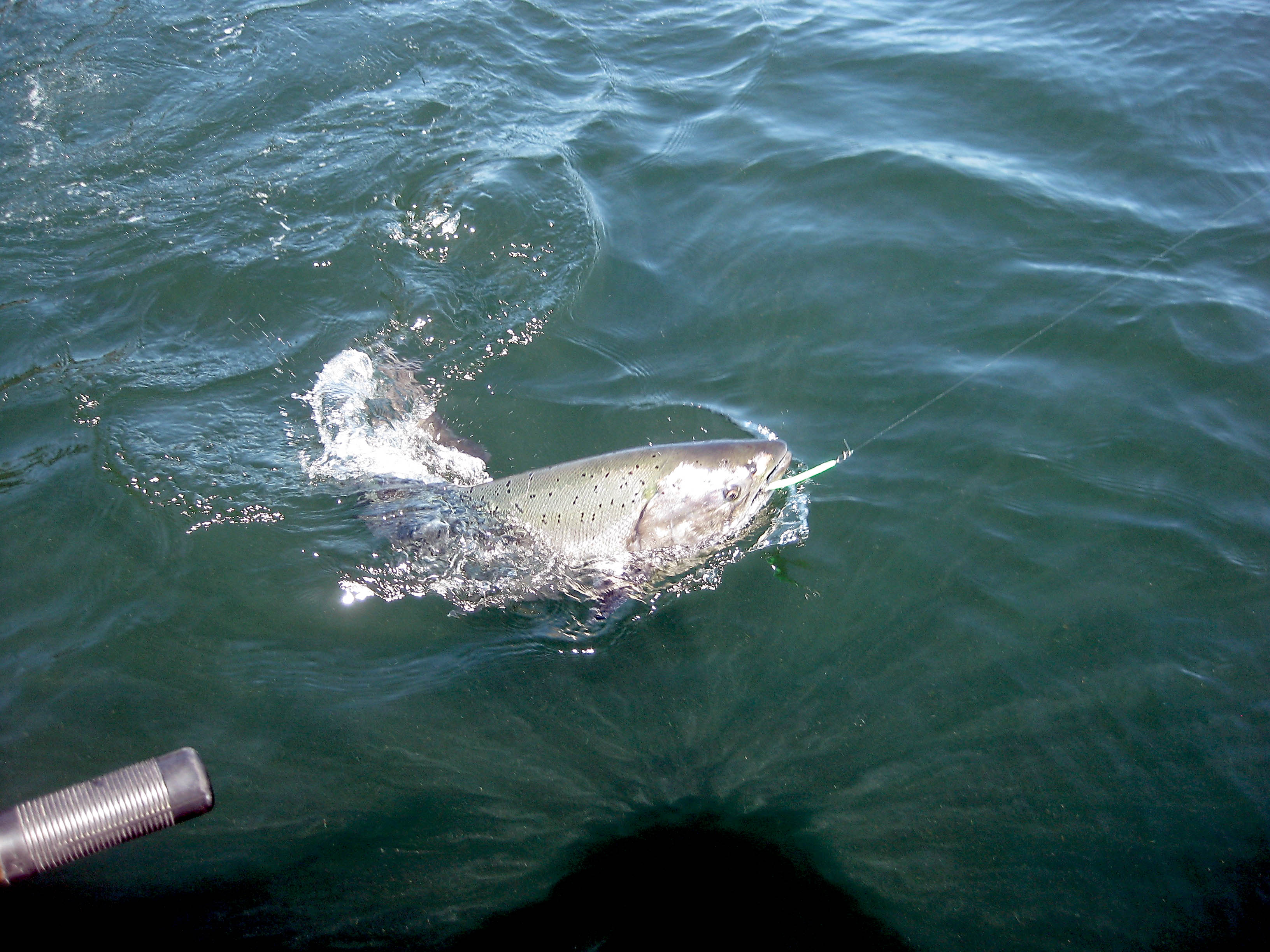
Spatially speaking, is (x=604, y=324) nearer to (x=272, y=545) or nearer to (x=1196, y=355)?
(x=272, y=545)

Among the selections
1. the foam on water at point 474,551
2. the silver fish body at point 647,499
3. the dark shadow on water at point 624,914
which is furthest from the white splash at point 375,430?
the dark shadow on water at point 624,914

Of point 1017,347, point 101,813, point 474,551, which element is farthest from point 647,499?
point 1017,347

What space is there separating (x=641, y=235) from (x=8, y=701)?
5442 millimetres

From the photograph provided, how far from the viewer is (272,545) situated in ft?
15.0

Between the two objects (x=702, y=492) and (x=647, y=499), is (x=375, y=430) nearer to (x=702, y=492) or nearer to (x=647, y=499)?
(x=647, y=499)

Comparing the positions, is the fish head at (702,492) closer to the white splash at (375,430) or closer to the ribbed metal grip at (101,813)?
the white splash at (375,430)

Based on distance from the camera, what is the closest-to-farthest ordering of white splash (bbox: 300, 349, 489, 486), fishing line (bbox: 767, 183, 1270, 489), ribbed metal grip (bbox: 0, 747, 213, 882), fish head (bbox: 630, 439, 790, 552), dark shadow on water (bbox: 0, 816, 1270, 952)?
ribbed metal grip (bbox: 0, 747, 213, 882) < dark shadow on water (bbox: 0, 816, 1270, 952) < fish head (bbox: 630, 439, 790, 552) < fishing line (bbox: 767, 183, 1270, 489) < white splash (bbox: 300, 349, 489, 486)

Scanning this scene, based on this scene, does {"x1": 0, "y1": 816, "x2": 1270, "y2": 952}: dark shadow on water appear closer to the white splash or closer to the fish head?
the fish head

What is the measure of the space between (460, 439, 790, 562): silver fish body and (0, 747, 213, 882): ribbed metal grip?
2.49 m

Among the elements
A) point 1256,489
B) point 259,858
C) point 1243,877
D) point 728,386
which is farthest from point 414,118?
point 1243,877

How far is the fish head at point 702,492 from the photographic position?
436cm

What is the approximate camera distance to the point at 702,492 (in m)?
4.36

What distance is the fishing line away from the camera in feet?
14.8

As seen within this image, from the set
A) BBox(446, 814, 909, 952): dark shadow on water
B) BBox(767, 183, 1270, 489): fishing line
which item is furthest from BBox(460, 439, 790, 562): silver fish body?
BBox(446, 814, 909, 952): dark shadow on water
